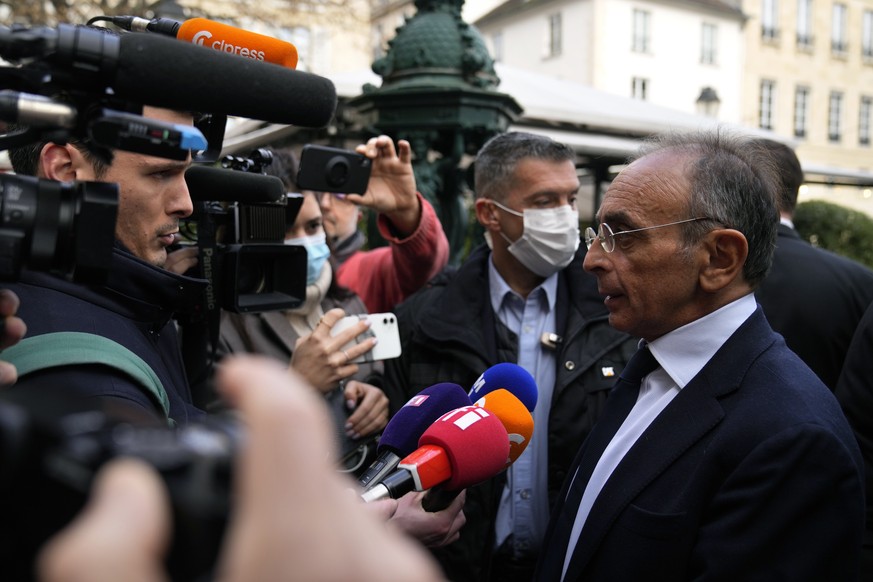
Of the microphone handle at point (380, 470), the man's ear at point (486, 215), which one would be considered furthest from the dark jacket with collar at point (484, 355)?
the microphone handle at point (380, 470)

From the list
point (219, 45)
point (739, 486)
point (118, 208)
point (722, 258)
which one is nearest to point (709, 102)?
point (722, 258)

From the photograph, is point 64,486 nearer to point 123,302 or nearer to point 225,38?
point 225,38

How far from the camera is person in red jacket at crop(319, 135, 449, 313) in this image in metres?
3.02

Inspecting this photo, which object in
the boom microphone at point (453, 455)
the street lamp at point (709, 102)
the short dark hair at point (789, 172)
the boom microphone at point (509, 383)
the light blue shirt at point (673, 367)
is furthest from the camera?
the street lamp at point (709, 102)

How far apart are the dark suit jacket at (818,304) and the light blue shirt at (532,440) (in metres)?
1.01

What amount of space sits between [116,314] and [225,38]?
594 mm

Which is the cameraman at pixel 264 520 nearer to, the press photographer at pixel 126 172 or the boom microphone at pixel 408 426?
the press photographer at pixel 126 172

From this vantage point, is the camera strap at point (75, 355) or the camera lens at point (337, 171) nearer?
the camera strap at point (75, 355)

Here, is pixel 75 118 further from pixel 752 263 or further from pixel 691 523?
pixel 752 263

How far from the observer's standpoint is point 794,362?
1.74m

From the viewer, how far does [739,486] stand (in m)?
1.55

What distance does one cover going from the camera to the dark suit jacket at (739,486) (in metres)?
1.49

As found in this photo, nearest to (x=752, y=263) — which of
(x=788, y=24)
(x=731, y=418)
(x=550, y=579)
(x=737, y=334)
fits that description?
(x=737, y=334)

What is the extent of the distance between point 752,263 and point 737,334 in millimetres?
210
